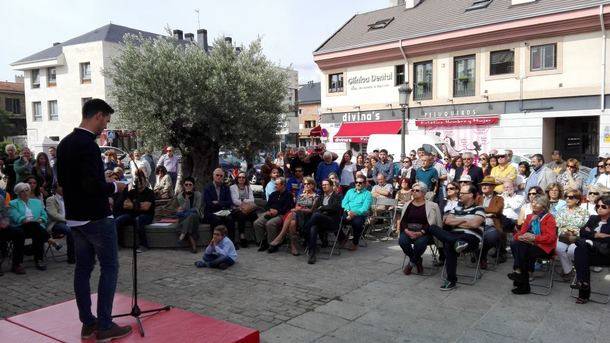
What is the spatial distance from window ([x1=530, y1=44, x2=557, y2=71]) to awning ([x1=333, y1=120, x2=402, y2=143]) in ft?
21.7

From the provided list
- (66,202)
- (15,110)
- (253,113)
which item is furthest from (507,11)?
(15,110)

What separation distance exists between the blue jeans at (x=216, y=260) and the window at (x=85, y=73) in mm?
34668

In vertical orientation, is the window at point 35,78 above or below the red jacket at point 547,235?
above

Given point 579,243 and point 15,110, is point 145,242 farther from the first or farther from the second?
point 15,110

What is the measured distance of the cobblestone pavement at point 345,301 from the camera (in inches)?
184

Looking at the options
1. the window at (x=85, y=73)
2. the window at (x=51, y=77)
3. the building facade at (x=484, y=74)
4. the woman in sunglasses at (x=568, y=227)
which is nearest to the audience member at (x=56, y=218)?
the woman in sunglasses at (x=568, y=227)

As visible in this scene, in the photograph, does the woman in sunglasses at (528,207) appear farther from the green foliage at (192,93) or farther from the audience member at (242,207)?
the green foliage at (192,93)

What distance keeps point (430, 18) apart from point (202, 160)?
1744 cm

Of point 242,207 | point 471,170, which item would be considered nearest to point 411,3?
point 471,170

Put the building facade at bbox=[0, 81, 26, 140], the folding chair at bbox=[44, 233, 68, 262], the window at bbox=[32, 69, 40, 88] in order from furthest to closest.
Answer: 1. the building facade at bbox=[0, 81, 26, 140]
2. the window at bbox=[32, 69, 40, 88]
3. the folding chair at bbox=[44, 233, 68, 262]

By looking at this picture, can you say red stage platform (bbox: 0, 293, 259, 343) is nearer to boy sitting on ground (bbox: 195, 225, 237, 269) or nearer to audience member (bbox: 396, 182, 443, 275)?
boy sitting on ground (bbox: 195, 225, 237, 269)

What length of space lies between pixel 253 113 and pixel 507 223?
539 cm

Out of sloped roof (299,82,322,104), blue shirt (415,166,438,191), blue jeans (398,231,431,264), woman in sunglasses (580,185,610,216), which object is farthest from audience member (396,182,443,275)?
sloped roof (299,82,322,104)

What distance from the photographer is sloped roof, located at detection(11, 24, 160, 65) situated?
37.4m
